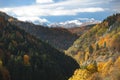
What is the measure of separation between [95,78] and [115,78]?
3598cm

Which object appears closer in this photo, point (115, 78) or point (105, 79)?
point (115, 78)

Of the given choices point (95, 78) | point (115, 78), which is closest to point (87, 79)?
point (95, 78)

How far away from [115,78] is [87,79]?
40839 mm

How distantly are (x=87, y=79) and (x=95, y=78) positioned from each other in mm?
5632

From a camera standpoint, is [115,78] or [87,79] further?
[87,79]

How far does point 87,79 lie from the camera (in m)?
196

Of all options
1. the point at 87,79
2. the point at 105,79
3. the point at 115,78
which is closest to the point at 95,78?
the point at 87,79

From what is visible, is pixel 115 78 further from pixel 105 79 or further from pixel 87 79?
pixel 87 79

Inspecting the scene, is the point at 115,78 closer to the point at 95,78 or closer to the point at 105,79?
the point at 105,79

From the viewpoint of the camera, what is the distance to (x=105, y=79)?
17050 cm

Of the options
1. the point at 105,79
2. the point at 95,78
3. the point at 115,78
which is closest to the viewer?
the point at 115,78

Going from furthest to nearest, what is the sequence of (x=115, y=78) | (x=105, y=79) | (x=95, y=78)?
(x=95, y=78)
(x=105, y=79)
(x=115, y=78)

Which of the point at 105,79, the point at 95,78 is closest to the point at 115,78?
the point at 105,79

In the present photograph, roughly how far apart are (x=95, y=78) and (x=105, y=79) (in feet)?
68.8
